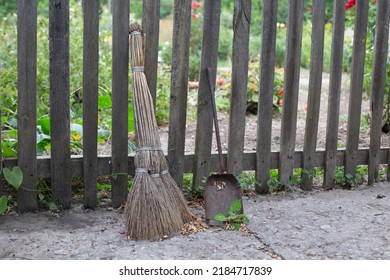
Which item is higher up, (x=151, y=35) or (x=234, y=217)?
(x=151, y=35)

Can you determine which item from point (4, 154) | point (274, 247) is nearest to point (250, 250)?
point (274, 247)

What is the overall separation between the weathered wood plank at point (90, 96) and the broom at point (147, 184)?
0.21 metres

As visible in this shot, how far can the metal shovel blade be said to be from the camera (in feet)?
10.5

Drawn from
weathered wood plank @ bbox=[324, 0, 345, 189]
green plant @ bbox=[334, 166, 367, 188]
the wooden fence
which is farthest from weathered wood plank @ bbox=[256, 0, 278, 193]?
green plant @ bbox=[334, 166, 367, 188]

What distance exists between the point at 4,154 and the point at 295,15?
1.88m

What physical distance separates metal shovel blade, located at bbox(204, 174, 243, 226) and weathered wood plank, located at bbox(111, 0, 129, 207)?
0.54m

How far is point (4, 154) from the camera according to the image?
3361 millimetres

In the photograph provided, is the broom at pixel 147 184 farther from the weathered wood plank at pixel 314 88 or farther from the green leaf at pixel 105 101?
the weathered wood plank at pixel 314 88

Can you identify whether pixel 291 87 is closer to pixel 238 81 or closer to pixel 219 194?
pixel 238 81

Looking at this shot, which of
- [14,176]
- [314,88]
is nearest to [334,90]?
[314,88]

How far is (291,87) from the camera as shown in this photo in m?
3.71

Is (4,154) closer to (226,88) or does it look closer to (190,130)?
(190,130)

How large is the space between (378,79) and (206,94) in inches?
Answer: 48.1

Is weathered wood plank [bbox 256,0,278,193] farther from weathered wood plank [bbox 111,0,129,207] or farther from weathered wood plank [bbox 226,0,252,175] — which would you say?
weathered wood plank [bbox 111,0,129,207]
